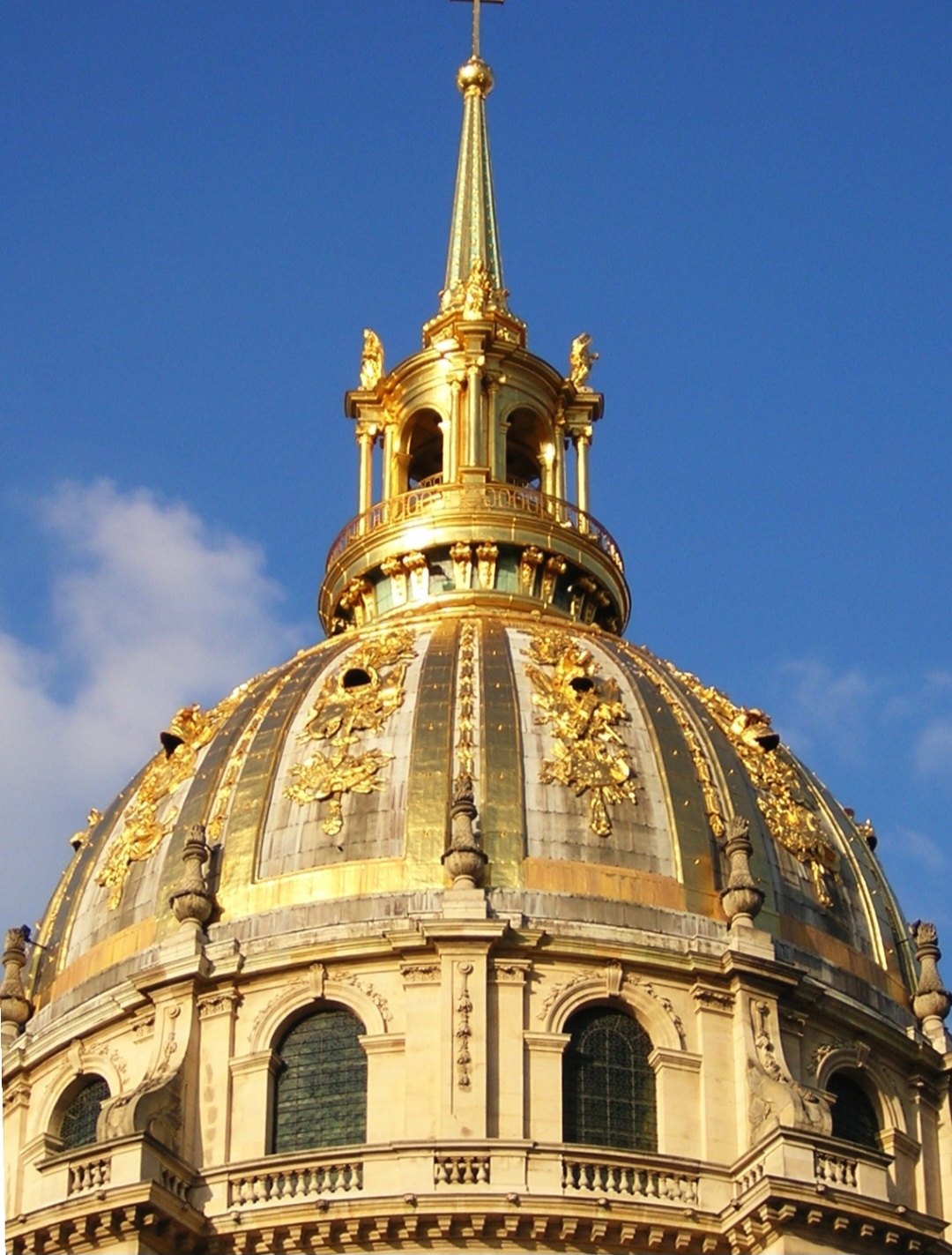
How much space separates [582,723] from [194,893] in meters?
7.88

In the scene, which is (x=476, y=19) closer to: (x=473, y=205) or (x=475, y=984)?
(x=473, y=205)

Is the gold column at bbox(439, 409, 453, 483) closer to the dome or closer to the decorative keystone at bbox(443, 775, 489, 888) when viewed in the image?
the dome

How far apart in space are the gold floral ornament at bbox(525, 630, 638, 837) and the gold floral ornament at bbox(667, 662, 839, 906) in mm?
2391

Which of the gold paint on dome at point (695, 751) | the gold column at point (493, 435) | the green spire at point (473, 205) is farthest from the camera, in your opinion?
the green spire at point (473, 205)

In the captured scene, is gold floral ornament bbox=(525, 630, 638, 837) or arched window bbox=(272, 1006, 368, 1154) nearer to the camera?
arched window bbox=(272, 1006, 368, 1154)

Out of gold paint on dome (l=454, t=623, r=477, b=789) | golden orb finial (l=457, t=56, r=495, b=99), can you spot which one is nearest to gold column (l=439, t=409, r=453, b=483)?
gold paint on dome (l=454, t=623, r=477, b=789)

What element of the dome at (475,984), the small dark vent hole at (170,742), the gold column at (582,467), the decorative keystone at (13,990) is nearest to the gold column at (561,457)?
the gold column at (582,467)

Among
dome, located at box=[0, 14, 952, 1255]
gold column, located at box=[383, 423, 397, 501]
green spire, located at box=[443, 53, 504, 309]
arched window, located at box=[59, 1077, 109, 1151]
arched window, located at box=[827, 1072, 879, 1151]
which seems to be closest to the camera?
dome, located at box=[0, 14, 952, 1255]

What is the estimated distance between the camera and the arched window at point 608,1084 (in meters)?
50.3

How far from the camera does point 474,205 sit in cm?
7638

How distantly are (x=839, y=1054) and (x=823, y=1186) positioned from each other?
18.8 feet

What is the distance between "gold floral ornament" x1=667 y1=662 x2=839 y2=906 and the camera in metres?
56.5

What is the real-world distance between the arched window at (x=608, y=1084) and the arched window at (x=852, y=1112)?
3.76 m

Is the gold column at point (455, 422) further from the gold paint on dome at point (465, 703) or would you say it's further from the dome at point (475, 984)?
the gold paint on dome at point (465, 703)
